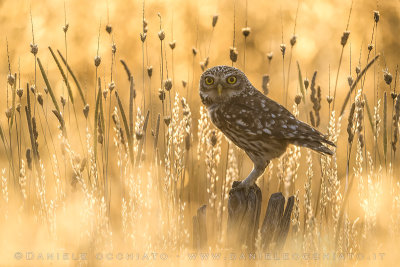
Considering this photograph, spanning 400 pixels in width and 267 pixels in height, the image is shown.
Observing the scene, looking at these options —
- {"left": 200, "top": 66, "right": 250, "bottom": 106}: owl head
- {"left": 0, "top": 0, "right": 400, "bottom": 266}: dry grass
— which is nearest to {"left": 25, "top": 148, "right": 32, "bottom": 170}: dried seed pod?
{"left": 0, "top": 0, "right": 400, "bottom": 266}: dry grass

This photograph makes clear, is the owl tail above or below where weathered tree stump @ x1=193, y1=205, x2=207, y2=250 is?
above

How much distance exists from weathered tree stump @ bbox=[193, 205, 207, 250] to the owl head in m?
0.83

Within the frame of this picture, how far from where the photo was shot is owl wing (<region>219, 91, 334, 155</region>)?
9.99 feet

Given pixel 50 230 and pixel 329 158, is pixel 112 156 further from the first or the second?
pixel 329 158

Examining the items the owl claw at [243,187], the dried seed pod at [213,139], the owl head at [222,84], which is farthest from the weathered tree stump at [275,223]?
the owl head at [222,84]

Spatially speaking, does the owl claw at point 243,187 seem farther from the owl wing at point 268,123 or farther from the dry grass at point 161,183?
the owl wing at point 268,123

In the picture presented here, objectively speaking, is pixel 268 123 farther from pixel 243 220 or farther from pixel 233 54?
pixel 243 220

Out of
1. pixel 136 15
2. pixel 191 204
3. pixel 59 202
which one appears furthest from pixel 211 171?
pixel 136 15

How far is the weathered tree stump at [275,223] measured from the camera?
2.78 meters

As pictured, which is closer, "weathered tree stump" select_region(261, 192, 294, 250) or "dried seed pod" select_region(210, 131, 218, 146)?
"weathered tree stump" select_region(261, 192, 294, 250)

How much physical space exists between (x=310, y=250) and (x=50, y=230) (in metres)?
1.57

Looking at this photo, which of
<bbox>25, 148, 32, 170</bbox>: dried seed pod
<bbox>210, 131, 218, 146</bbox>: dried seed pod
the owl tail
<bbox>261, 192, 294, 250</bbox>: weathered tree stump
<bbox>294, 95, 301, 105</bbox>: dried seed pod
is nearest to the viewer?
<bbox>261, 192, 294, 250</bbox>: weathered tree stump

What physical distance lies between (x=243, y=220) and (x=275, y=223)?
0.57ft

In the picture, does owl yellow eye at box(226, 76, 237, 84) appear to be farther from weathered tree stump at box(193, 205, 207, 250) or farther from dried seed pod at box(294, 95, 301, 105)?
weathered tree stump at box(193, 205, 207, 250)
